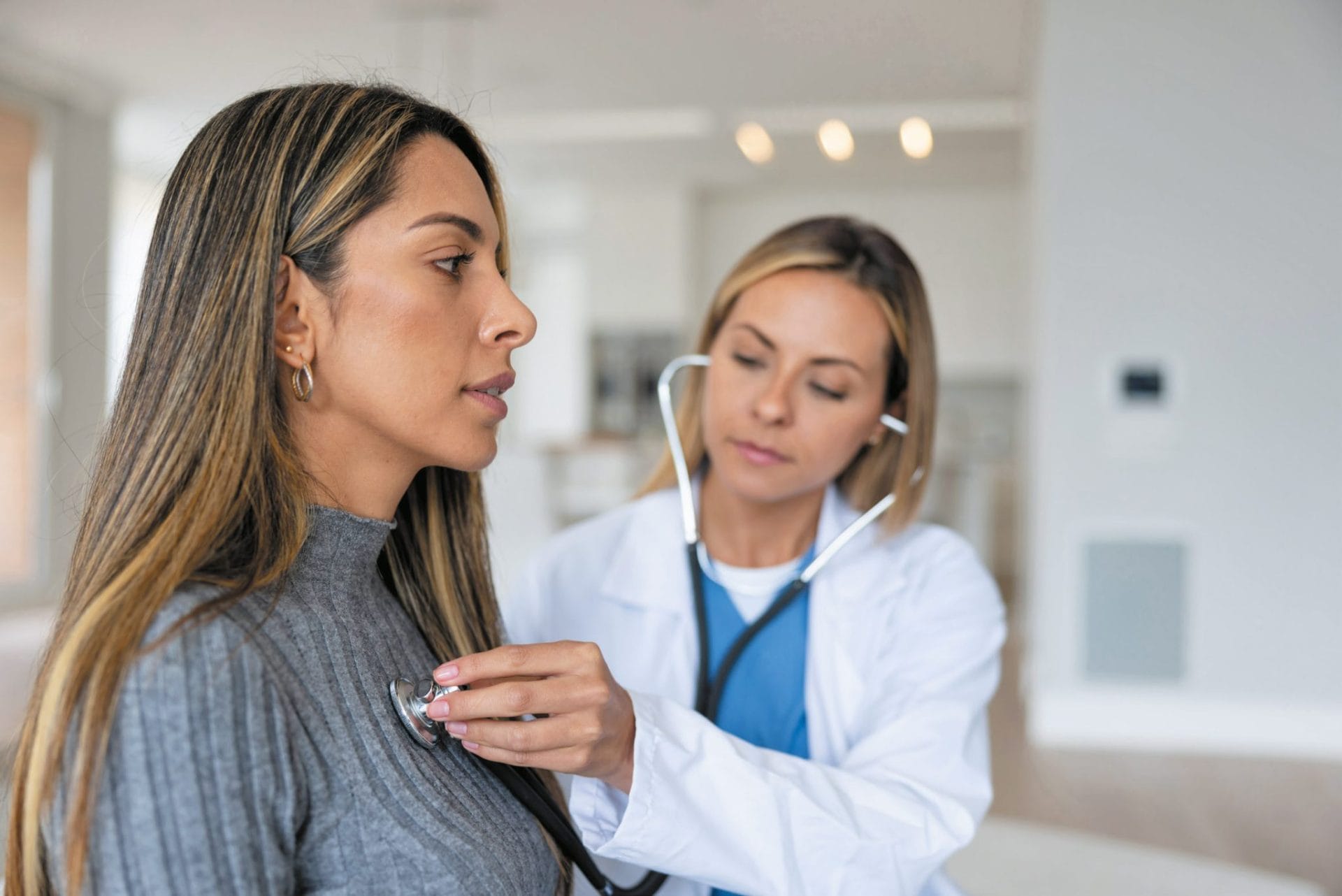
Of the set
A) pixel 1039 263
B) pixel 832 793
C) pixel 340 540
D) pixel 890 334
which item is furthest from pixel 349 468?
pixel 1039 263

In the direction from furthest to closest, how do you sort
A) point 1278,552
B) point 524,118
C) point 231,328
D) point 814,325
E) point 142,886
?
point 524,118 → point 1278,552 → point 814,325 → point 231,328 → point 142,886

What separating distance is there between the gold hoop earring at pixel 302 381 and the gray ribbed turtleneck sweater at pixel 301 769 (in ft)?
0.27

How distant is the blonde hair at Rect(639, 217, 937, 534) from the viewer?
4.72ft

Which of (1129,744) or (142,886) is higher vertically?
(142,886)

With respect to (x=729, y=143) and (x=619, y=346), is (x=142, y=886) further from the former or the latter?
(x=619, y=346)

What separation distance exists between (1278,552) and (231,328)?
3622mm

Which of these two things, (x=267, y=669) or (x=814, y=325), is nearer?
(x=267, y=669)

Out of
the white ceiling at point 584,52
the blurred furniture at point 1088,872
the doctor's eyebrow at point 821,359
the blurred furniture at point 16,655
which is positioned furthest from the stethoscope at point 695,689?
the white ceiling at point 584,52

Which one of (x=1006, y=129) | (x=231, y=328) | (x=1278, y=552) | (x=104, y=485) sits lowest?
(x=1278, y=552)

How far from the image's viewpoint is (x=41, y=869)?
0.71m

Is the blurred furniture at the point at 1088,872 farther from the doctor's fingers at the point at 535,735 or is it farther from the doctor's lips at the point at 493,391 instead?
the doctor's lips at the point at 493,391

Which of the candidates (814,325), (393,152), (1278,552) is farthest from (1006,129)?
(393,152)

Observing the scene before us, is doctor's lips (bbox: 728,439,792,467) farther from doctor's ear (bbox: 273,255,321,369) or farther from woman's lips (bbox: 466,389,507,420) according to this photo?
doctor's ear (bbox: 273,255,321,369)

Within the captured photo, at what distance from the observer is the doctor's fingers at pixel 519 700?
0.74 m
